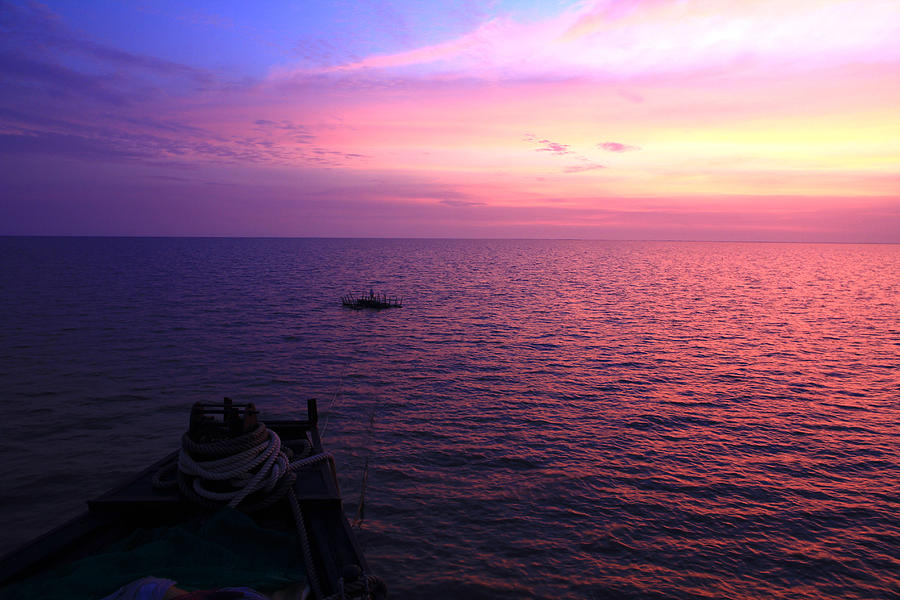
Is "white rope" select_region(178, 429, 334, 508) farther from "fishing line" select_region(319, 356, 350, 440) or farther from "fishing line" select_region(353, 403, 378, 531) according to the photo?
"fishing line" select_region(319, 356, 350, 440)

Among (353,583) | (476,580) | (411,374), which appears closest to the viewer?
(353,583)

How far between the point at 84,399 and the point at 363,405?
13247mm

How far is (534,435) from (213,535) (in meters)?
15.6

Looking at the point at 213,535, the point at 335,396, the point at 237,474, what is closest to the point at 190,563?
the point at 213,535

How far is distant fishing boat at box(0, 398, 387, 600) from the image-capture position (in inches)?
241

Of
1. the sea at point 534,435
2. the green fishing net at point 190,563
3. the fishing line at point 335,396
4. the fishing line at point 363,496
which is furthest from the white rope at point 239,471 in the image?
the fishing line at point 335,396

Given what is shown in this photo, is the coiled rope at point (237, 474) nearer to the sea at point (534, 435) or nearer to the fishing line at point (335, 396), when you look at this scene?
the sea at point (534, 435)

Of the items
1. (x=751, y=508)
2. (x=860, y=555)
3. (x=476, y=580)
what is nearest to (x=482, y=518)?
(x=476, y=580)

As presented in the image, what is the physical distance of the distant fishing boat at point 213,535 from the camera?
613 centimetres

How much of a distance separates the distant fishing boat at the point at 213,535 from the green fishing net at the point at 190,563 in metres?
0.01

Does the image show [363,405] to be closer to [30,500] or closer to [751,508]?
[30,500]

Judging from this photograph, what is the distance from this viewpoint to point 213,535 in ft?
23.5

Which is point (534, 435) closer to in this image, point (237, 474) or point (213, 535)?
point (237, 474)

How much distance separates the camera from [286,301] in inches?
2557
